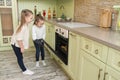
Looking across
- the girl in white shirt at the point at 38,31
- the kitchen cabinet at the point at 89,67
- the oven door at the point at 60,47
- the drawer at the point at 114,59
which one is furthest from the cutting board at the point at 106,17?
the girl in white shirt at the point at 38,31

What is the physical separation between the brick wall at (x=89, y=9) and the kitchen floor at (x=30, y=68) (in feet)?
3.43

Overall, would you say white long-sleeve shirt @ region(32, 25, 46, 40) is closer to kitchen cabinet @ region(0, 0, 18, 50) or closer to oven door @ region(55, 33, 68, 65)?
oven door @ region(55, 33, 68, 65)

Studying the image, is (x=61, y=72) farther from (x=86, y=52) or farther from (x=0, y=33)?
(x=0, y=33)

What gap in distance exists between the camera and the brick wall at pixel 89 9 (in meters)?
2.00

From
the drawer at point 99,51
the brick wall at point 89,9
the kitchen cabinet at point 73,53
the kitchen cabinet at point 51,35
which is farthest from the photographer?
the kitchen cabinet at point 51,35

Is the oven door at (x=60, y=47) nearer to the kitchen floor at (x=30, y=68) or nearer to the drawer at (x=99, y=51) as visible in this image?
the kitchen floor at (x=30, y=68)

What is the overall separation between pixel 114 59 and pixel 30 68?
1.79 meters

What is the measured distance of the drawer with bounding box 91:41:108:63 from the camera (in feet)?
4.25

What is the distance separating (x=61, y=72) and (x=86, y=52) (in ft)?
3.30

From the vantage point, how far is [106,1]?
6.49 feet

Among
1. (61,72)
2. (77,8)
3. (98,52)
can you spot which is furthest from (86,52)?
(77,8)

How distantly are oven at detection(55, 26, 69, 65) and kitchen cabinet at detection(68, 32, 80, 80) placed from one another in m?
0.13

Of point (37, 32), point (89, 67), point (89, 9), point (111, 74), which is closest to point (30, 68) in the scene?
point (37, 32)

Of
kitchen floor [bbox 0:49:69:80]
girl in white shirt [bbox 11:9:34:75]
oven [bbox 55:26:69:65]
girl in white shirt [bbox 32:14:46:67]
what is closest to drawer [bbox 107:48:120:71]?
Result: oven [bbox 55:26:69:65]
